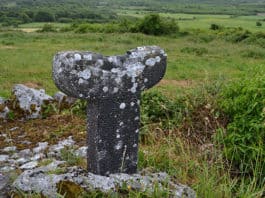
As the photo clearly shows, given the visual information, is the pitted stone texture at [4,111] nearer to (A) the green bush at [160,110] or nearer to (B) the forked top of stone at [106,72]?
(A) the green bush at [160,110]

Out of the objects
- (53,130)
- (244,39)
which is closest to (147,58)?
(53,130)

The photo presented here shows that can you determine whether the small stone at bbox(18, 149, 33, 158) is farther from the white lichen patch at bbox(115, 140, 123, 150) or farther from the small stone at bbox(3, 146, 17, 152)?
the white lichen patch at bbox(115, 140, 123, 150)

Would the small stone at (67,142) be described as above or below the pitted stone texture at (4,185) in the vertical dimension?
below

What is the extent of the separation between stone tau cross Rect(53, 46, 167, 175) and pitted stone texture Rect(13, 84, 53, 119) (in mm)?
3241

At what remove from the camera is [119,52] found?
92.9 ft

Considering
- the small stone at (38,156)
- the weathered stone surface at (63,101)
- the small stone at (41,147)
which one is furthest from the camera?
the weathered stone surface at (63,101)

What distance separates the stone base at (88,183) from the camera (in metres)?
4.45

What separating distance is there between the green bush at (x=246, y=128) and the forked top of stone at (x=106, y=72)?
1309 mm

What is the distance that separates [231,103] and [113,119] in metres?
2.17

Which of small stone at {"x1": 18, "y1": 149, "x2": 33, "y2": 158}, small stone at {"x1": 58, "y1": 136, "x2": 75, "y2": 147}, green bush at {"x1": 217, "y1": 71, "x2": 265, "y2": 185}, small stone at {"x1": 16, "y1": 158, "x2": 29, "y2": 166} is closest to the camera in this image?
green bush at {"x1": 217, "y1": 71, "x2": 265, "y2": 185}

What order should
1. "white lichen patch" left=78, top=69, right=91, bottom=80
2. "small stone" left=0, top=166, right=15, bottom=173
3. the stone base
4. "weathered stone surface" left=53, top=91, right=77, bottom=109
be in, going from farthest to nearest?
"weathered stone surface" left=53, top=91, right=77, bottom=109, "small stone" left=0, top=166, right=15, bottom=173, "white lichen patch" left=78, top=69, right=91, bottom=80, the stone base

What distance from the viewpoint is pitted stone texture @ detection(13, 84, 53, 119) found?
8.08m

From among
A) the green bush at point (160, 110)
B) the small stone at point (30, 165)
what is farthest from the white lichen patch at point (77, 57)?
the green bush at point (160, 110)

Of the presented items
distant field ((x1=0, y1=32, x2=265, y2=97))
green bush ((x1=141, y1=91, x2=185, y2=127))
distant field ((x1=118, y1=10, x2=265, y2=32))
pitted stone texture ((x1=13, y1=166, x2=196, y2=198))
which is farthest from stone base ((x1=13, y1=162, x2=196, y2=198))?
distant field ((x1=118, y1=10, x2=265, y2=32))
